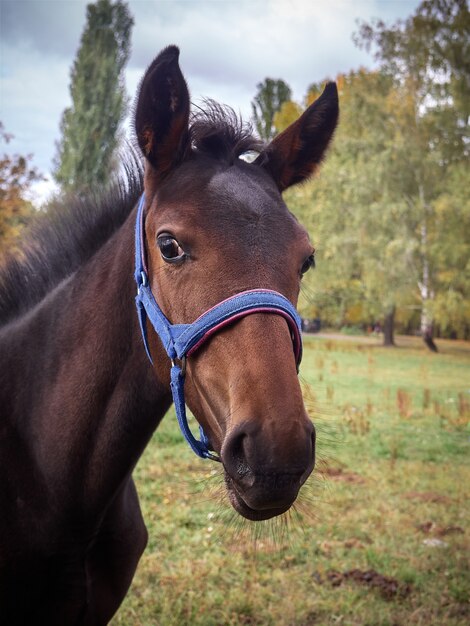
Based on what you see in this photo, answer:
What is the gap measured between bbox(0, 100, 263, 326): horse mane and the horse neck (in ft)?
0.81

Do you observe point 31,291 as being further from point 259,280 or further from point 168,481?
point 168,481

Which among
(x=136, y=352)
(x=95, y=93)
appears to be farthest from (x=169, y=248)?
(x=95, y=93)

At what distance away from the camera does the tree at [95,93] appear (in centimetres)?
2050

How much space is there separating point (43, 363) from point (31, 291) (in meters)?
0.47

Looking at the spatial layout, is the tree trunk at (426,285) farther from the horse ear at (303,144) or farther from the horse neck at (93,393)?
the horse neck at (93,393)

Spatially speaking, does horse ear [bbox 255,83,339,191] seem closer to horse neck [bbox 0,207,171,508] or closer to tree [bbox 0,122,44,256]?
horse neck [bbox 0,207,171,508]

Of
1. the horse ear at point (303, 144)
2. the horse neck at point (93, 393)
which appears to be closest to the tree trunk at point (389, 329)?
the horse ear at point (303, 144)

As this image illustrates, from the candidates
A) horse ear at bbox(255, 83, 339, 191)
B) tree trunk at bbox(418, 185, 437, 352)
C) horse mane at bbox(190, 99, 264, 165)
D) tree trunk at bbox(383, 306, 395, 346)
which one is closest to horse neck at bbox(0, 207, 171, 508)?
horse mane at bbox(190, 99, 264, 165)

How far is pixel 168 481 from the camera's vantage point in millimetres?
5824

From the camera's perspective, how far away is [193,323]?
160 centimetres

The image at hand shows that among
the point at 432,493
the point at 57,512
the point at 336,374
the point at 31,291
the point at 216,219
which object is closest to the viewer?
the point at 216,219

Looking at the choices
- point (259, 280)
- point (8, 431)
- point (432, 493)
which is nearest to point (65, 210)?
point (8, 431)

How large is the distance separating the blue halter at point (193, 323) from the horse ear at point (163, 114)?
262mm

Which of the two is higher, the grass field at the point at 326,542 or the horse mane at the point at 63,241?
the horse mane at the point at 63,241
